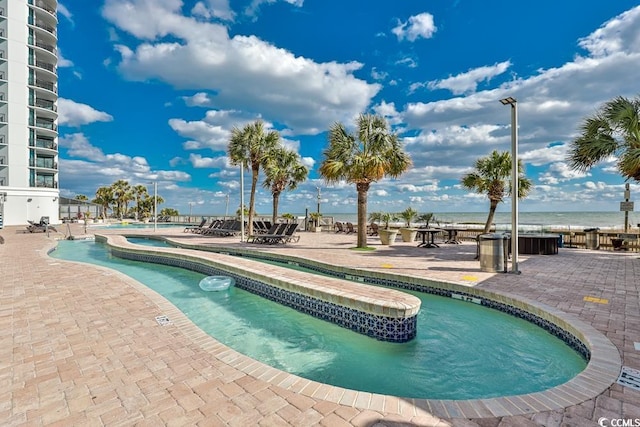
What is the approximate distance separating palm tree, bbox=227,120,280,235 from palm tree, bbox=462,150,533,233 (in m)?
10.5

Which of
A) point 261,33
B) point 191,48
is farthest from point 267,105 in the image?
point 191,48

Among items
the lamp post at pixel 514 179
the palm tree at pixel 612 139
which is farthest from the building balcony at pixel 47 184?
the palm tree at pixel 612 139

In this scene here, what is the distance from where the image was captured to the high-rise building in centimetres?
2806

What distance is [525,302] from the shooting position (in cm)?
470

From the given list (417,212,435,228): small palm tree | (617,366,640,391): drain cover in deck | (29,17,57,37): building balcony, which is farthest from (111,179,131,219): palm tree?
(617,366,640,391): drain cover in deck

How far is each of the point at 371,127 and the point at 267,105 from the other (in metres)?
8.99

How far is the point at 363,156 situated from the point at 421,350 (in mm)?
8691

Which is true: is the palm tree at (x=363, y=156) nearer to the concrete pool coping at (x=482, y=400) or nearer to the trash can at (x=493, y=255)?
the trash can at (x=493, y=255)

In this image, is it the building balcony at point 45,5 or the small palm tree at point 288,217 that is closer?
the small palm tree at point 288,217

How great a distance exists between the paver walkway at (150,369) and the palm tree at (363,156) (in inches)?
251

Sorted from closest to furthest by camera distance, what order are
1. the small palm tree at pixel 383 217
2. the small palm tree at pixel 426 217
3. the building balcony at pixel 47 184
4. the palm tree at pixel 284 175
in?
the small palm tree at pixel 426 217, the small palm tree at pixel 383 217, the palm tree at pixel 284 175, the building balcony at pixel 47 184

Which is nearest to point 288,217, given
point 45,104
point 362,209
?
point 362,209

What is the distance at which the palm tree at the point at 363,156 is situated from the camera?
11.5 meters

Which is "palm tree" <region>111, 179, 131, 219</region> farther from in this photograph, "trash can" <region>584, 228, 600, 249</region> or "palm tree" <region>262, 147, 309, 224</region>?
"trash can" <region>584, 228, 600, 249</region>
